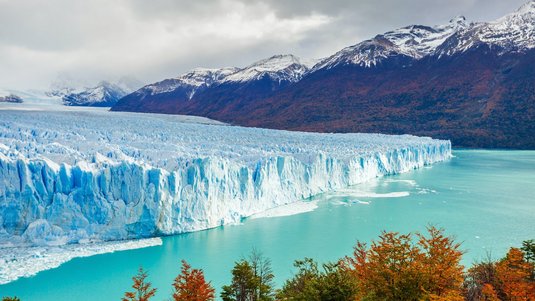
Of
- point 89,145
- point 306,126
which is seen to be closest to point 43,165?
point 89,145

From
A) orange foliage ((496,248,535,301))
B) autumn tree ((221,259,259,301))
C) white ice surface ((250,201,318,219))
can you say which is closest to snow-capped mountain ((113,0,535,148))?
white ice surface ((250,201,318,219))

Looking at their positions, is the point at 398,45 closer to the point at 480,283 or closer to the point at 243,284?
the point at 480,283

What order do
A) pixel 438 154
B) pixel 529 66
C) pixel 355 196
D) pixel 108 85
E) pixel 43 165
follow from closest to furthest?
1. pixel 43 165
2. pixel 355 196
3. pixel 438 154
4. pixel 529 66
5. pixel 108 85

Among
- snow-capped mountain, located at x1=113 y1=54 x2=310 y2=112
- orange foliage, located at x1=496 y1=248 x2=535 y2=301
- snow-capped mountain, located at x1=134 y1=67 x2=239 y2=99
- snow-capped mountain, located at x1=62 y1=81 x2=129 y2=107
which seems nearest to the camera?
orange foliage, located at x1=496 y1=248 x2=535 y2=301

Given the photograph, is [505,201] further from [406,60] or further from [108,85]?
[108,85]

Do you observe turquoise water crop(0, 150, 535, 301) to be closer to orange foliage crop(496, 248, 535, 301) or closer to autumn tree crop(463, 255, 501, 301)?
autumn tree crop(463, 255, 501, 301)

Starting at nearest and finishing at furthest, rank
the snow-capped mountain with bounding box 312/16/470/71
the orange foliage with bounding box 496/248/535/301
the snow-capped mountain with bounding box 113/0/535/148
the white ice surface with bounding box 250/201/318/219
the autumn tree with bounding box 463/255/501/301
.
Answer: the orange foliage with bounding box 496/248/535/301, the autumn tree with bounding box 463/255/501/301, the white ice surface with bounding box 250/201/318/219, the snow-capped mountain with bounding box 113/0/535/148, the snow-capped mountain with bounding box 312/16/470/71

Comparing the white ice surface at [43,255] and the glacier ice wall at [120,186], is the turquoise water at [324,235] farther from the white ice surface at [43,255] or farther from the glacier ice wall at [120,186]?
the glacier ice wall at [120,186]
